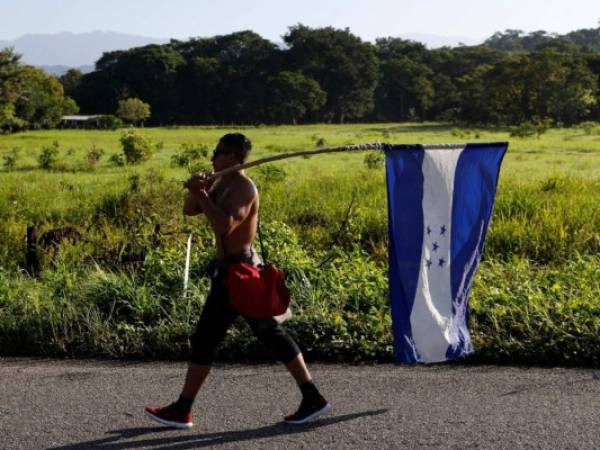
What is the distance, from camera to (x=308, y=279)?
6746mm

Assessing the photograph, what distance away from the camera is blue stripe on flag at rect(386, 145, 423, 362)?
457cm

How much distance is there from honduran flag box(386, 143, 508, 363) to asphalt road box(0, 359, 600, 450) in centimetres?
32

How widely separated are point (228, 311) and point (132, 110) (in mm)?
53436

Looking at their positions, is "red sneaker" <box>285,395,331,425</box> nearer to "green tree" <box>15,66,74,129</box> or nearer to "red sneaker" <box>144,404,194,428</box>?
"red sneaker" <box>144,404,194,428</box>

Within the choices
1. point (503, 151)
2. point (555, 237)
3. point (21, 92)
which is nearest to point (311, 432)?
point (503, 151)

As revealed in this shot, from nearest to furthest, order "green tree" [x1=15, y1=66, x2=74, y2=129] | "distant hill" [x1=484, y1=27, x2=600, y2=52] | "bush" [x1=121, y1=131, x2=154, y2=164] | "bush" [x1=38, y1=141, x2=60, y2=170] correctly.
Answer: "bush" [x1=38, y1=141, x2=60, y2=170], "bush" [x1=121, y1=131, x2=154, y2=164], "green tree" [x1=15, y1=66, x2=74, y2=129], "distant hill" [x1=484, y1=27, x2=600, y2=52]

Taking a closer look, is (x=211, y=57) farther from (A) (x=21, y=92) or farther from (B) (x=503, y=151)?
(B) (x=503, y=151)

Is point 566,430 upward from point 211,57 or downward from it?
downward

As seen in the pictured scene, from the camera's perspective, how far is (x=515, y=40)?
554 ft

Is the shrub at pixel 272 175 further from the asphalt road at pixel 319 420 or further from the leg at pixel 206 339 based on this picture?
the leg at pixel 206 339

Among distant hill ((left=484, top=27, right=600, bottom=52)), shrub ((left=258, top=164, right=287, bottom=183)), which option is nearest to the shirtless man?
shrub ((left=258, top=164, right=287, bottom=183))

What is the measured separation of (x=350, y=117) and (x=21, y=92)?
29.5m

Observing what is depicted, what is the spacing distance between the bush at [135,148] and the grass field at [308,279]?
10.00 metres

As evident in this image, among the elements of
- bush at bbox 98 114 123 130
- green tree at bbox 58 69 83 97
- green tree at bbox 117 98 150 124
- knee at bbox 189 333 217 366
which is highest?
green tree at bbox 58 69 83 97
